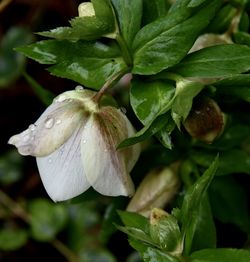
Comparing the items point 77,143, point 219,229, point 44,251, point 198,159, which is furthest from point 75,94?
point 44,251

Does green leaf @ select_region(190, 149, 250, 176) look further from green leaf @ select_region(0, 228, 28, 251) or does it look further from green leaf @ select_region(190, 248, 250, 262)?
green leaf @ select_region(0, 228, 28, 251)

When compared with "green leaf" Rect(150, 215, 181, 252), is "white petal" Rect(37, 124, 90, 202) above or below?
above

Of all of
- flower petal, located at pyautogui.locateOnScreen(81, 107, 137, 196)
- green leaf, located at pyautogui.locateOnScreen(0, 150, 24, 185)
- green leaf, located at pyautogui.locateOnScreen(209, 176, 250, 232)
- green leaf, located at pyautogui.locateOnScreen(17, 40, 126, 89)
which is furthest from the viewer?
green leaf, located at pyautogui.locateOnScreen(0, 150, 24, 185)

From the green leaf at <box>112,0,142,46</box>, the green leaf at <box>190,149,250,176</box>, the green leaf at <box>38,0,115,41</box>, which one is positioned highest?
the green leaf at <box>38,0,115,41</box>

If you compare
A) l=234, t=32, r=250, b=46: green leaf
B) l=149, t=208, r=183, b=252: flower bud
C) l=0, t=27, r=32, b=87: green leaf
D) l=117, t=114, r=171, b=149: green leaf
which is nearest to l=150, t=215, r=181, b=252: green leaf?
l=149, t=208, r=183, b=252: flower bud

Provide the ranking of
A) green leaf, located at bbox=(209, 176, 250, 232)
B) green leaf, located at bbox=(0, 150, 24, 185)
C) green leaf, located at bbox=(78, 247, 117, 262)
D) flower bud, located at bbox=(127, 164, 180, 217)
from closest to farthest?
flower bud, located at bbox=(127, 164, 180, 217) < green leaf, located at bbox=(209, 176, 250, 232) < green leaf, located at bbox=(78, 247, 117, 262) < green leaf, located at bbox=(0, 150, 24, 185)

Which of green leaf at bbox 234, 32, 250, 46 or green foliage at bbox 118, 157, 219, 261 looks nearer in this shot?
green foliage at bbox 118, 157, 219, 261

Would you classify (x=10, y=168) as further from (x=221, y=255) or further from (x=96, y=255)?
(x=221, y=255)

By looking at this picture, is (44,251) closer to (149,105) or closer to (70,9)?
(70,9)
